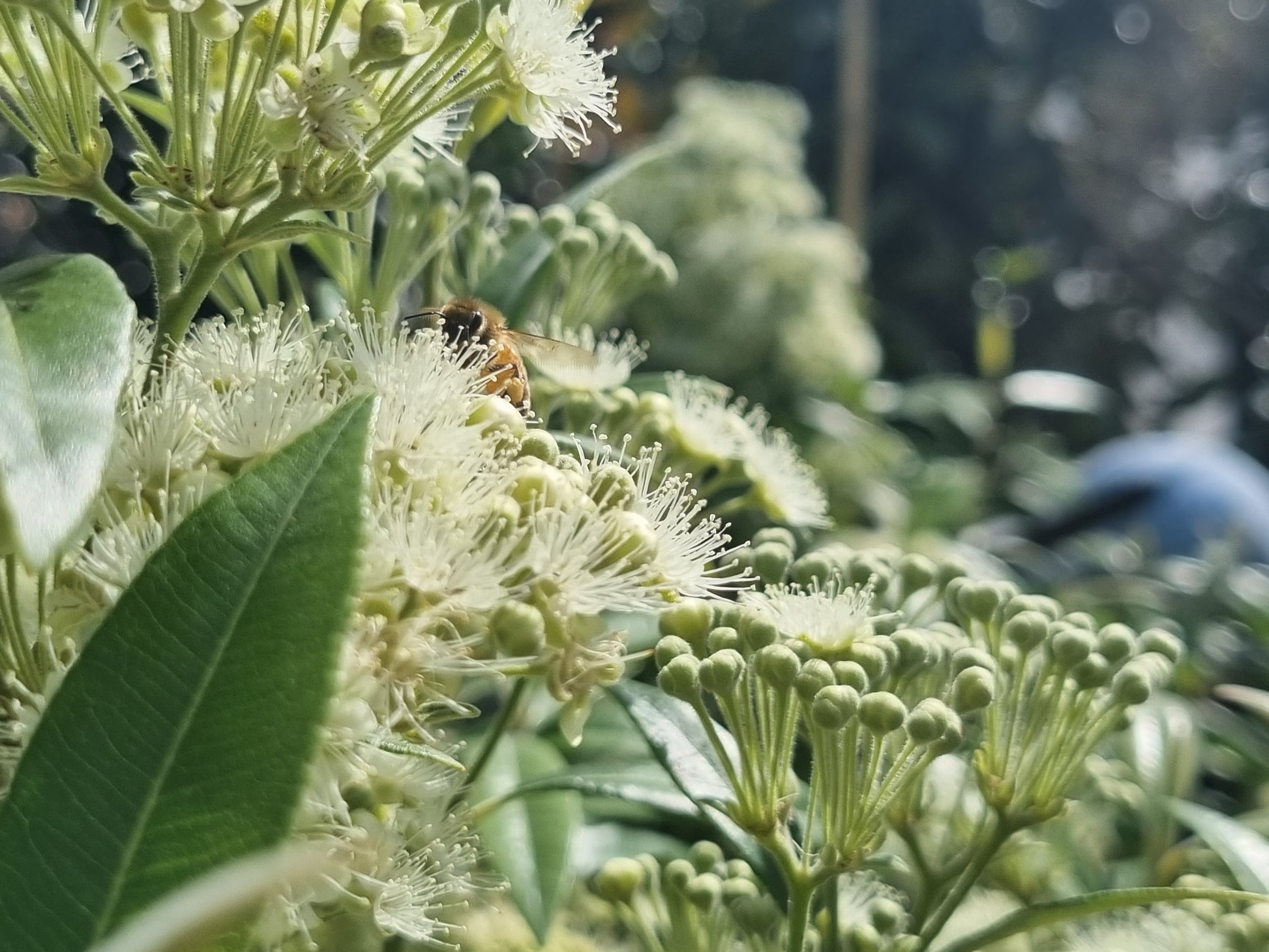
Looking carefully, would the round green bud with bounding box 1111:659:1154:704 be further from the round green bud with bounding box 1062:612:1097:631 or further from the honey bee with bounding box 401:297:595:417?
the honey bee with bounding box 401:297:595:417

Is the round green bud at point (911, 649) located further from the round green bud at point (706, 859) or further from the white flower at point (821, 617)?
the round green bud at point (706, 859)

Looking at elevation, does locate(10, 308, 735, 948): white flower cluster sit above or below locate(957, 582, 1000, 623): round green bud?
above

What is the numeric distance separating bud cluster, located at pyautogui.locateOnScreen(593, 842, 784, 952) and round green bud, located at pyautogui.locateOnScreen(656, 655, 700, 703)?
14 centimetres

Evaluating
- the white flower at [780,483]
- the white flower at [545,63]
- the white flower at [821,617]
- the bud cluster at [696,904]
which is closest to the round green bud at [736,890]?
the bud cluster at [696,904]

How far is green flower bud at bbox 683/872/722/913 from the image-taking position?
2.00ft

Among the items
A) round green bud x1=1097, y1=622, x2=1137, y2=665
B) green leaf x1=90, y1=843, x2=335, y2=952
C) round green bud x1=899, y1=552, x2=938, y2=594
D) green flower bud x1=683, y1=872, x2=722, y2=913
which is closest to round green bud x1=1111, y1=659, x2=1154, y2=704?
round green bud x1=1097, y1=622, x2=1137, y2=665

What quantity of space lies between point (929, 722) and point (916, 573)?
0.19 metres

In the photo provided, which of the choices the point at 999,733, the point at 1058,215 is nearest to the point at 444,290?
the point at 999,733

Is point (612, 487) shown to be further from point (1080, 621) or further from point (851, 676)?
point (1080, 621)

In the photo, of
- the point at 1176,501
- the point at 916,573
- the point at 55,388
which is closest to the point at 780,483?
the point at 916,573

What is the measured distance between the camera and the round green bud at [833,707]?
1.60ft

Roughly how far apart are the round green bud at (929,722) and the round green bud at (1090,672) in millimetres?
104

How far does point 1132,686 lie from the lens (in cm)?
58

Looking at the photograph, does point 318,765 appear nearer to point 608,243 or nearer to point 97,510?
point 97,510
